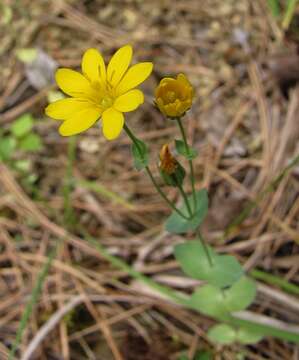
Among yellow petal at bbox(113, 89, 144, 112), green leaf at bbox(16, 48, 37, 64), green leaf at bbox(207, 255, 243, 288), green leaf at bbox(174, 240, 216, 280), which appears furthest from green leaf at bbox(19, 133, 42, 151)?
yellow petal at bbox(113, 89, 144, 112)

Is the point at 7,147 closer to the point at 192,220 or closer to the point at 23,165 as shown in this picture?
the point at 23,165

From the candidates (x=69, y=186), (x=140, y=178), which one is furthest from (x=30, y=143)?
(x=140, y=178)

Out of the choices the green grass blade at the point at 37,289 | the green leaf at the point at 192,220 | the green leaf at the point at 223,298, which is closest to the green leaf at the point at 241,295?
the green leaf at the point at 223,298

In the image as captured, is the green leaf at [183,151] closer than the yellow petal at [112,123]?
No

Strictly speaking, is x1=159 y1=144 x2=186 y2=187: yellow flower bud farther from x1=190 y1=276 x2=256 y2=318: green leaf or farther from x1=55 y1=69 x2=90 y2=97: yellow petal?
x1=190 y1=276 x2=256 y2=318: green leaf

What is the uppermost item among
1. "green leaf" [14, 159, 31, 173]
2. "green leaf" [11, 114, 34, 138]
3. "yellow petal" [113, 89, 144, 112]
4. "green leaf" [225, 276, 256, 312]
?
"yellow petal" [113, 89, 144, 112]

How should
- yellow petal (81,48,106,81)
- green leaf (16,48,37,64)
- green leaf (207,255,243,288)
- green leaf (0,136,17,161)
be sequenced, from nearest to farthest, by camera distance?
yellow petal (81,48,106,81) → green leaf (207,255,243,288) → green leaf (0,136,17,161) → green leaf (16,48,37,64)

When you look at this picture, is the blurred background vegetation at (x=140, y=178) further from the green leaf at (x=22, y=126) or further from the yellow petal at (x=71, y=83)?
the yellow petal at (x=71, y=83)
